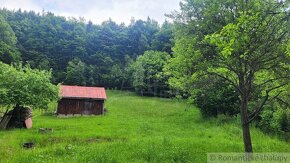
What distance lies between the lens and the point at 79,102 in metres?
30.8

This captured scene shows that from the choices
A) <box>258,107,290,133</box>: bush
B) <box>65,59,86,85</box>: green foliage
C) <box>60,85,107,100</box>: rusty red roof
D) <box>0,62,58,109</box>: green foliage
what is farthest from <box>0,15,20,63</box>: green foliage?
<box>258,107,290,133</box>: bush

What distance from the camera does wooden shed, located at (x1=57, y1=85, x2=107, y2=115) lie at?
29953 mm

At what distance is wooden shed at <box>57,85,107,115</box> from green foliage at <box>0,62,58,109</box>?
12.0 meters

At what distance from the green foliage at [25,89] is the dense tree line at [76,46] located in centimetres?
4600

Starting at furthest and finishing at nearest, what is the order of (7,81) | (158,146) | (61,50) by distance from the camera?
(61,50)
(7,81)
(158,146)

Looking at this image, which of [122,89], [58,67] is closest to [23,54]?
[58,67]

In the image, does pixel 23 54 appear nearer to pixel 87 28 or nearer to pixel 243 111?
pixel 87 28

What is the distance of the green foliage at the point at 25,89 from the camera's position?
16337 mm

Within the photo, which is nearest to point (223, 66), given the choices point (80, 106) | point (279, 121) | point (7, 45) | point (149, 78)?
point (279, 121)

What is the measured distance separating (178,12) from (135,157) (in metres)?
5.81

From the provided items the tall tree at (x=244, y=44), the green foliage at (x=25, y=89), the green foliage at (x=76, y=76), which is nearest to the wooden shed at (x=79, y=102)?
the green foliage at (x=25, y=89)

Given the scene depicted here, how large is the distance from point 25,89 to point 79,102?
1417cm

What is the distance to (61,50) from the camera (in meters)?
81.2

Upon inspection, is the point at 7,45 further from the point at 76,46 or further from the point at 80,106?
the point at 80,106
